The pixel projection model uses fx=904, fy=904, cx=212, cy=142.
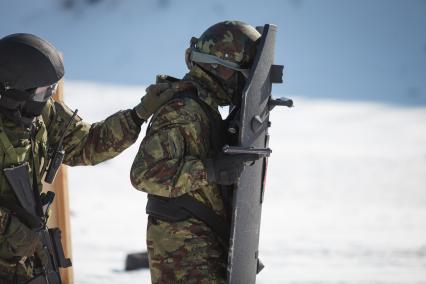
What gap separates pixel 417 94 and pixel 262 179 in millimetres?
25702

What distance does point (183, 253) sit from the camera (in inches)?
128

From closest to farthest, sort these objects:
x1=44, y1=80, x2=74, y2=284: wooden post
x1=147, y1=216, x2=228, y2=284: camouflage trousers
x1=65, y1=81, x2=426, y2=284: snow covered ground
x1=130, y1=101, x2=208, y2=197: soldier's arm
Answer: x1=130, y1=101, x2=208, y2=197: soldier's arm
x1=147, y1=216, x2=228, y2=284: camouflage trousers
x1=44, y1=80, x2=74, y2=284: wooden post
x1=65, y1=81, x2=426, y2=284: snow covered ground

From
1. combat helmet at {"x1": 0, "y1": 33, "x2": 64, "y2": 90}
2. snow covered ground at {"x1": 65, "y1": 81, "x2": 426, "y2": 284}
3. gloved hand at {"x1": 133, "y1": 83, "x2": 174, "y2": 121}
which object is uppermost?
combat helmet at {"x1": 0, "y1": 33, "x2": 64, "y2": 90}

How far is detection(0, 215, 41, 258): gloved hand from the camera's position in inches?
131

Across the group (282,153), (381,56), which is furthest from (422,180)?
(381,56)

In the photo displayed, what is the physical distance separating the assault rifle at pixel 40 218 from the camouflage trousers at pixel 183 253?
0.42m

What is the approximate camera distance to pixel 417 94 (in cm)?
2831

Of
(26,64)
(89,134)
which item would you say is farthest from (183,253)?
(26,64)

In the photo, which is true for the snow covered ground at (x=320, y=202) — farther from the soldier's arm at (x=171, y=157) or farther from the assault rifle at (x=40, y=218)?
the soldier's arm at (x=171, y=157)

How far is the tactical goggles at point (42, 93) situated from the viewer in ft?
11.1

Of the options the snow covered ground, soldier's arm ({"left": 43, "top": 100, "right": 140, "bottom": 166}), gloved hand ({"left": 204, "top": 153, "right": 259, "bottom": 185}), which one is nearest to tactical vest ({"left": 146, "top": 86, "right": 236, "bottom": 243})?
gloved hand ({"left": 204, "top": 153, "right": 259, "bottom": 185})

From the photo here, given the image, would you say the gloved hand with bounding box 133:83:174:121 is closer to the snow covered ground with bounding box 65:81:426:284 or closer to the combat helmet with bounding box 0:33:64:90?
the combat helmet with bounding box 0:33:64:90

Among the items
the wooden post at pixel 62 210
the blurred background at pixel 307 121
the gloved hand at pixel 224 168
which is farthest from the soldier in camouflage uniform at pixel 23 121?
the blurred background at pixel 307 121

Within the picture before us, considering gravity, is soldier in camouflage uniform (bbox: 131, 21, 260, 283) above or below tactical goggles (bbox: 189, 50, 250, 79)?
below
